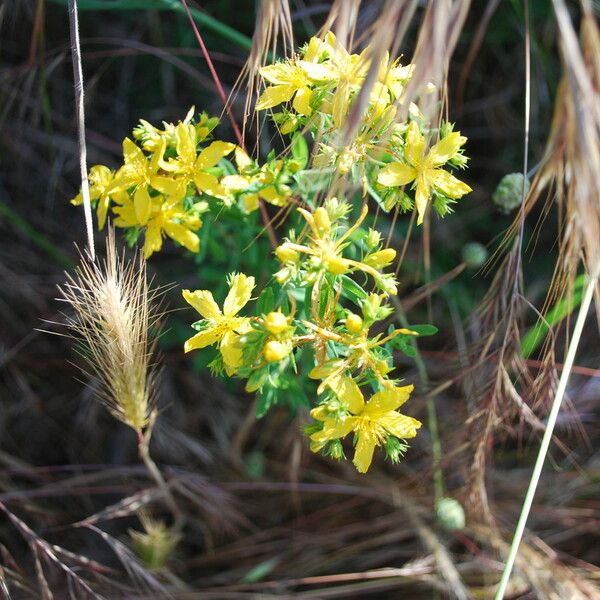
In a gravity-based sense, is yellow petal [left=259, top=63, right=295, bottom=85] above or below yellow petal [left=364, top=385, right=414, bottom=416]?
above

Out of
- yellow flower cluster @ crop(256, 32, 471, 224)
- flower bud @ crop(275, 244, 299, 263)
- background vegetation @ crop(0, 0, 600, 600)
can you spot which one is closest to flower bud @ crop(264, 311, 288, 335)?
flower bud @ crop(275, 244, 299, 263)

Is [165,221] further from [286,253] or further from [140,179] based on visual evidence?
[286,253]

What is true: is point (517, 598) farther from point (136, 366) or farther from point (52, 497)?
point (52, 497)

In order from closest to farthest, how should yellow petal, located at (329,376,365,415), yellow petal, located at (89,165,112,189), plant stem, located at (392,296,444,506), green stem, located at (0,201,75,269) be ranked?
1. yellow petal, located at (329,376,365,415)
2. yellow petal, located at (89,165,112,189)
3. plant stem, located at (392,296,444,506)
4. green stem, located at (0,201,75,269)

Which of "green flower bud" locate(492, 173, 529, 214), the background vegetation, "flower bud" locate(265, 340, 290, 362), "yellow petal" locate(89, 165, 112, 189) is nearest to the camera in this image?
"flower bud" locate(265, 340, 290, 362)

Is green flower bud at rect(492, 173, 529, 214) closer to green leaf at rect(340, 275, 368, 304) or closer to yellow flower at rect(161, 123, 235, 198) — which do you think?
green leaf at rect(340, 275, 368, 304)
